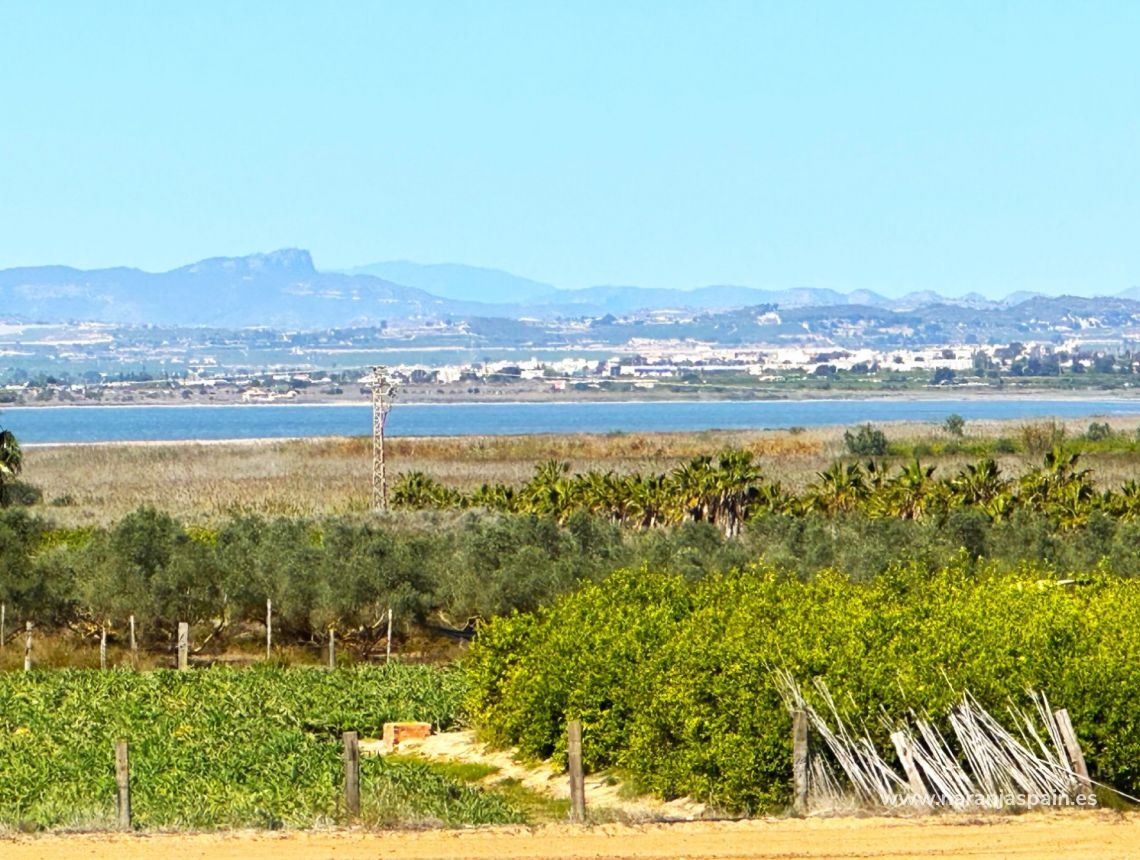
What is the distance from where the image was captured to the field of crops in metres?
19.3

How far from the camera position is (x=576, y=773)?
61.2 feet

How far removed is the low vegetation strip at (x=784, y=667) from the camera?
2014 centimetres

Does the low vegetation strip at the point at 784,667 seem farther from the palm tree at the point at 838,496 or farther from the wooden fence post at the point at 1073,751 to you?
the palm tree at the point at 838,496

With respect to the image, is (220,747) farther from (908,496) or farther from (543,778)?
(908,496)

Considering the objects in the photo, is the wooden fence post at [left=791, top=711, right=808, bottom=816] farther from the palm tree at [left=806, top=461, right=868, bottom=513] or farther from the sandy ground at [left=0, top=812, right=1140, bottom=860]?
the palm tree at [left=806, top=461, right=868, bottom=513]

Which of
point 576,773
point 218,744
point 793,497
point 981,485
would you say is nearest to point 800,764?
point 576,773

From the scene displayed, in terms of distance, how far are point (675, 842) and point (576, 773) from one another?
1204 millimetres

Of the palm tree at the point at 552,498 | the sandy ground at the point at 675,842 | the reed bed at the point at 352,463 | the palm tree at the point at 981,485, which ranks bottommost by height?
the reed bed at the point at 352,463

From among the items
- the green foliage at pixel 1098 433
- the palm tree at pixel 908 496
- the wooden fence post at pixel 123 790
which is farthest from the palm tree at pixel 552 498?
the green foliage at pixel 1098 433

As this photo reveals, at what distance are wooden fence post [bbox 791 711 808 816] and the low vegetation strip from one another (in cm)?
77

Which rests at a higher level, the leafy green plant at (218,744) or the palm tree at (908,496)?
the leafy green plant at (218,744)

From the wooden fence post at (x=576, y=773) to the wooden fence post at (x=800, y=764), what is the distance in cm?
214

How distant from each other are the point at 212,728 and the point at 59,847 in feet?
26.8

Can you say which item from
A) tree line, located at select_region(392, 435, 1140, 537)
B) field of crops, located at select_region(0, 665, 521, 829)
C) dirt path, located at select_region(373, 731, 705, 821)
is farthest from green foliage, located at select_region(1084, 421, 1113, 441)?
dirt path, located at select_region(373, 731, 705, 821)
